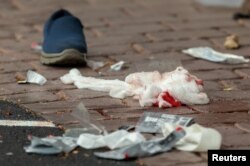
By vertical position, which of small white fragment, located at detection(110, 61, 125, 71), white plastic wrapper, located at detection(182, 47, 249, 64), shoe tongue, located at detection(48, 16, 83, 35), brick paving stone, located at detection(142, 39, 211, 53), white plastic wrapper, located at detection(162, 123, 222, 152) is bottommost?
brick paving stone, located at detection(142, 39, 211, 53)

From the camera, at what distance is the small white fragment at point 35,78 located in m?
5.65

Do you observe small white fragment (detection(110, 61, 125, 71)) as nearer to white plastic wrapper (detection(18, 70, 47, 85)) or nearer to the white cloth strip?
white plastic wrapper (detection(18, 70, 47, 85))

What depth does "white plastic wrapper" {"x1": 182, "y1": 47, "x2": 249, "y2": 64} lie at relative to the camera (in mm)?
6172

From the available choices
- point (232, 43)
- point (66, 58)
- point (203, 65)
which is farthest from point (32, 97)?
point (232, 43)

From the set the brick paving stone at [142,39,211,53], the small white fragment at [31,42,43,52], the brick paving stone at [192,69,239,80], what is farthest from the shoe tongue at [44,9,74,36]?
the brick paving stone at [192,69,239,80]

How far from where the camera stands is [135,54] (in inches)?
253

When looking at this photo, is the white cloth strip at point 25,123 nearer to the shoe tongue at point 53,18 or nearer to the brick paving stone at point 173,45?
the shoe tongue at point 53,18

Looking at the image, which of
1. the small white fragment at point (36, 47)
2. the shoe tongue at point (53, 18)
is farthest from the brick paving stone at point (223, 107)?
the small white fragment at point (36, 47)

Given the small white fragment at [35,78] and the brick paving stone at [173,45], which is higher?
the small white fragment at [35,78]

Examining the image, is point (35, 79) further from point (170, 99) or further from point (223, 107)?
point (223, 107)

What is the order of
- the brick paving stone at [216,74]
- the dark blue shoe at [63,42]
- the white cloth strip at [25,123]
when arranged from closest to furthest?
1. the white cloth strip at [25,123]
2. the brick paving stone at [216,74]
3. the dark blue shoe at [63,42]

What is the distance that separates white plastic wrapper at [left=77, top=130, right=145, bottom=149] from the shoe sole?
154 centimetres

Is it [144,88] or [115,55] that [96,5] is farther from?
[144,88]

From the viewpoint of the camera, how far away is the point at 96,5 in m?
8.07
